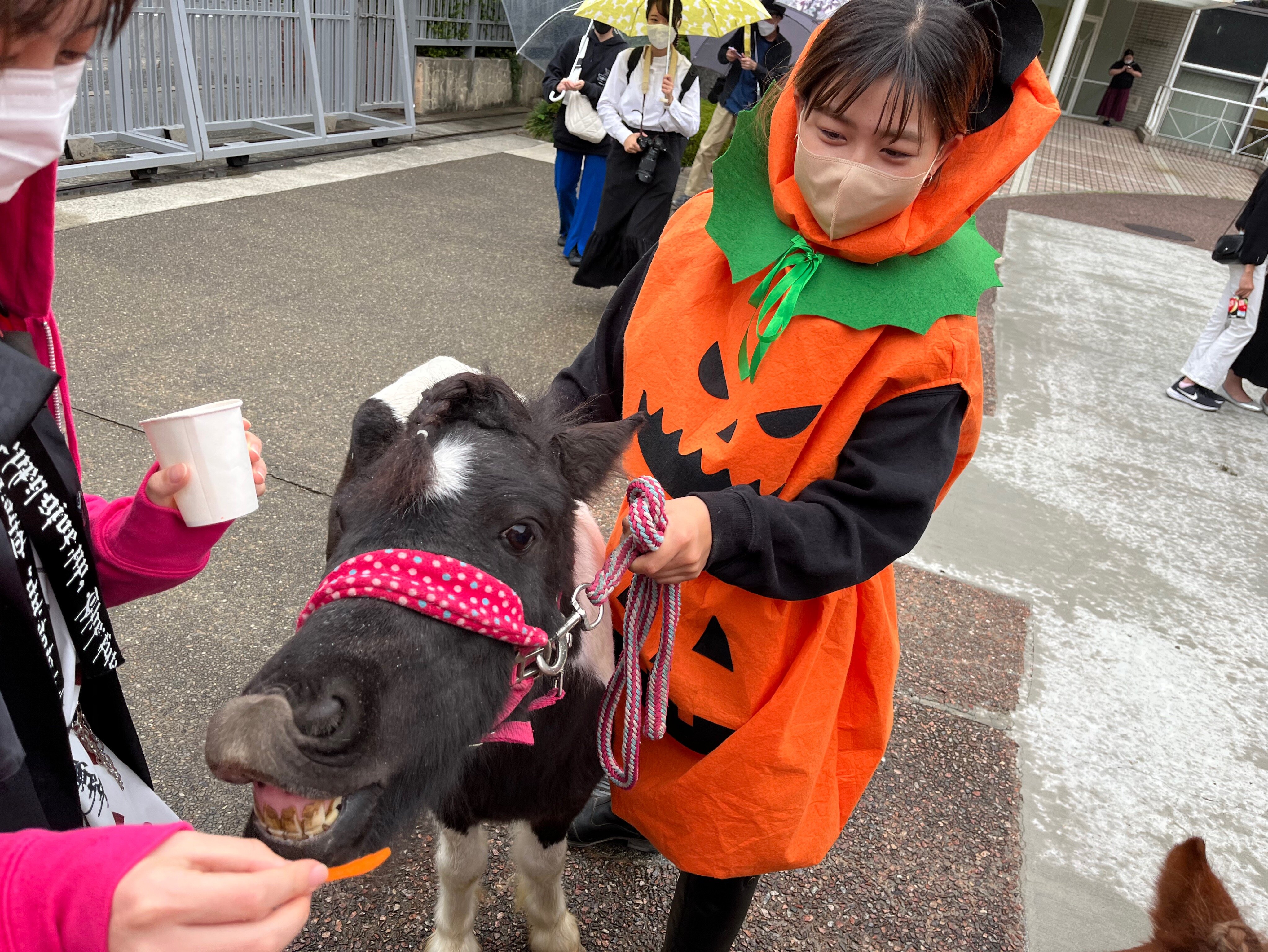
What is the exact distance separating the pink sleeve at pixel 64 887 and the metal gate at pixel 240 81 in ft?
26.3

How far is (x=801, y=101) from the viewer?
61.6 inches

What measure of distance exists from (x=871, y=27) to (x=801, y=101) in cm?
18

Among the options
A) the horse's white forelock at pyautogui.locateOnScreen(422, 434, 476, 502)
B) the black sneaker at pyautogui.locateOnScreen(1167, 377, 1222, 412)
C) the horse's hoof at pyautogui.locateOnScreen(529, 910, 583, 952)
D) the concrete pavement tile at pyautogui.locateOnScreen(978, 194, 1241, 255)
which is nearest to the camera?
the horse's white forelock at pyautogui.locateOnScreen(422, 434, 476, 502)

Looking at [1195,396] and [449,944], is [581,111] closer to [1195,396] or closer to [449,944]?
[1195,396]

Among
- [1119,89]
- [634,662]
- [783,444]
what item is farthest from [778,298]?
[1119,89]

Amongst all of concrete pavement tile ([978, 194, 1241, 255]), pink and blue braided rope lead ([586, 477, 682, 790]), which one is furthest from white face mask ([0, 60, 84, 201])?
concrete pavement tile ([978, 194, 1241, 255])

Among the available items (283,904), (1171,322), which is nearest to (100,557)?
(283,904)

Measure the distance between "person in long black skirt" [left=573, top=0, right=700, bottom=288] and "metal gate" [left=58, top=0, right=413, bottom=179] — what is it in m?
4.31

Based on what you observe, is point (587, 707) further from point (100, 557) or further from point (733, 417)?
point (100, 557)

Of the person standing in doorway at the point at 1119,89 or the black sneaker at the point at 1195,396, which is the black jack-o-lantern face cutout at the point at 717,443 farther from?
the person standing in doorway at the point at 1119,89

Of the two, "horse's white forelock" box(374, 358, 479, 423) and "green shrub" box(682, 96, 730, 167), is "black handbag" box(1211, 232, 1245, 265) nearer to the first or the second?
"horse's white forelock" box(374, 358, 479, 423)

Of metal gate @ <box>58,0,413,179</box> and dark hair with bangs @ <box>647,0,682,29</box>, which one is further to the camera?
metal gate @ <box>58,0,413,179</box>

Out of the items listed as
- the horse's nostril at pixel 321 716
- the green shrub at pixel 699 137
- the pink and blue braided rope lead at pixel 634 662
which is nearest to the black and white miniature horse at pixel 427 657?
the horse's nostril at pixel 321 716

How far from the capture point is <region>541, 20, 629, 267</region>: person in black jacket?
23.0ft
